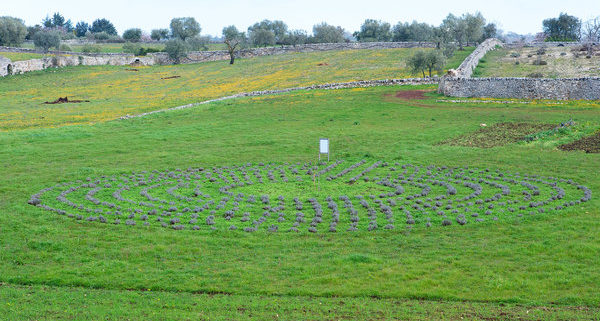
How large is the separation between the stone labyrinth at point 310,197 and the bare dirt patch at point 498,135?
743cm

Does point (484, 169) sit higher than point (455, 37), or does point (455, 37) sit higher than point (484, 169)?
point (455, 37)

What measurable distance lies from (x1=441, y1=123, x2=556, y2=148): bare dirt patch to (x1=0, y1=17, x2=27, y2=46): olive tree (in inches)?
4001

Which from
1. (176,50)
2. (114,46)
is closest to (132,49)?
(176,50)

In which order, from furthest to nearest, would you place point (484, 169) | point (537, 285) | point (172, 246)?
point (484, 169)
point (172, 246)
point (537, 285)

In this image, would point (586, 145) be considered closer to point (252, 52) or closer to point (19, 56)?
point (252, 52)

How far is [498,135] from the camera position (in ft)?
123

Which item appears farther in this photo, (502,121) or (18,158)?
(502,121)

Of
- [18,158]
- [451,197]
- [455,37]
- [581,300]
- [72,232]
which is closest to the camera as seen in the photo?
[581,300]

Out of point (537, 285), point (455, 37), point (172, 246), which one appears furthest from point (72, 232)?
point (455, 37)

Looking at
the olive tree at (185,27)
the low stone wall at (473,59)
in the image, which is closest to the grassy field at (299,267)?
the low stone wall at (473,59)

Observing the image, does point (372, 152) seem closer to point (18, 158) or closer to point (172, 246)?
point (172, 246)

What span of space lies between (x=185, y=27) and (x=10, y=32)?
48276 mm

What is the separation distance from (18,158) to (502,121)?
33.2 meters

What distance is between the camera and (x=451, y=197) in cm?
2344
